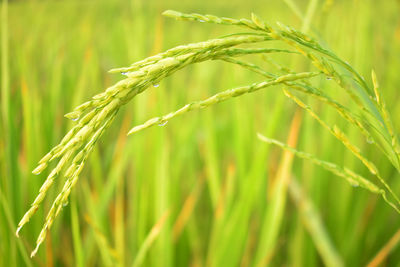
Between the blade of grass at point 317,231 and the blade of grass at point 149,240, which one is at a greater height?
the blade of grass at point 149,240

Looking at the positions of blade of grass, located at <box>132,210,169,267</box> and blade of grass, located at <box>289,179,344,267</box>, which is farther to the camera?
blade of grass, located at <box>289,179,344,267</box>

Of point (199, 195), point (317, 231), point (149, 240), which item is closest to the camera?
point (149, 240)

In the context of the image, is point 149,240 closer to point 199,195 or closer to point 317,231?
point 317,231

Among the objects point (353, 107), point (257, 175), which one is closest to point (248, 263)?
point (257, 175)

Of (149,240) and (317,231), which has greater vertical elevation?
(149,240)

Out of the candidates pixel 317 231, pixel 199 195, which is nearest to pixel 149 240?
pixel 317 231

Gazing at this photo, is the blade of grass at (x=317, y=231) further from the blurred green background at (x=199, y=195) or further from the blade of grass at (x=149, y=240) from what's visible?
the blade of grass at (x=149, y=240)

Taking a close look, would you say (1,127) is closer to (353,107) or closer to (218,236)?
(218,236)

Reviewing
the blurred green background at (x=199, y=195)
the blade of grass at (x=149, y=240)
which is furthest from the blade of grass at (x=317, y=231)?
the blade of grass at (x=149, y=240)

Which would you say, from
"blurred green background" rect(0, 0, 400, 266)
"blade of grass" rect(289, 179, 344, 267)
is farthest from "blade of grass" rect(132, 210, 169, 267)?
"blade of grass" rect(289, 179, 344, 267)

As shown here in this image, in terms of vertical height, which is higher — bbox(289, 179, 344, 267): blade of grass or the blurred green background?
the blurred green background

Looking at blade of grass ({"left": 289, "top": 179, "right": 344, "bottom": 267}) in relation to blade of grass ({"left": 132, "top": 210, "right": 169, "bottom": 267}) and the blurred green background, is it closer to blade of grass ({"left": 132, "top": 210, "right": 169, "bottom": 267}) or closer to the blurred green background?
the blurred green background
